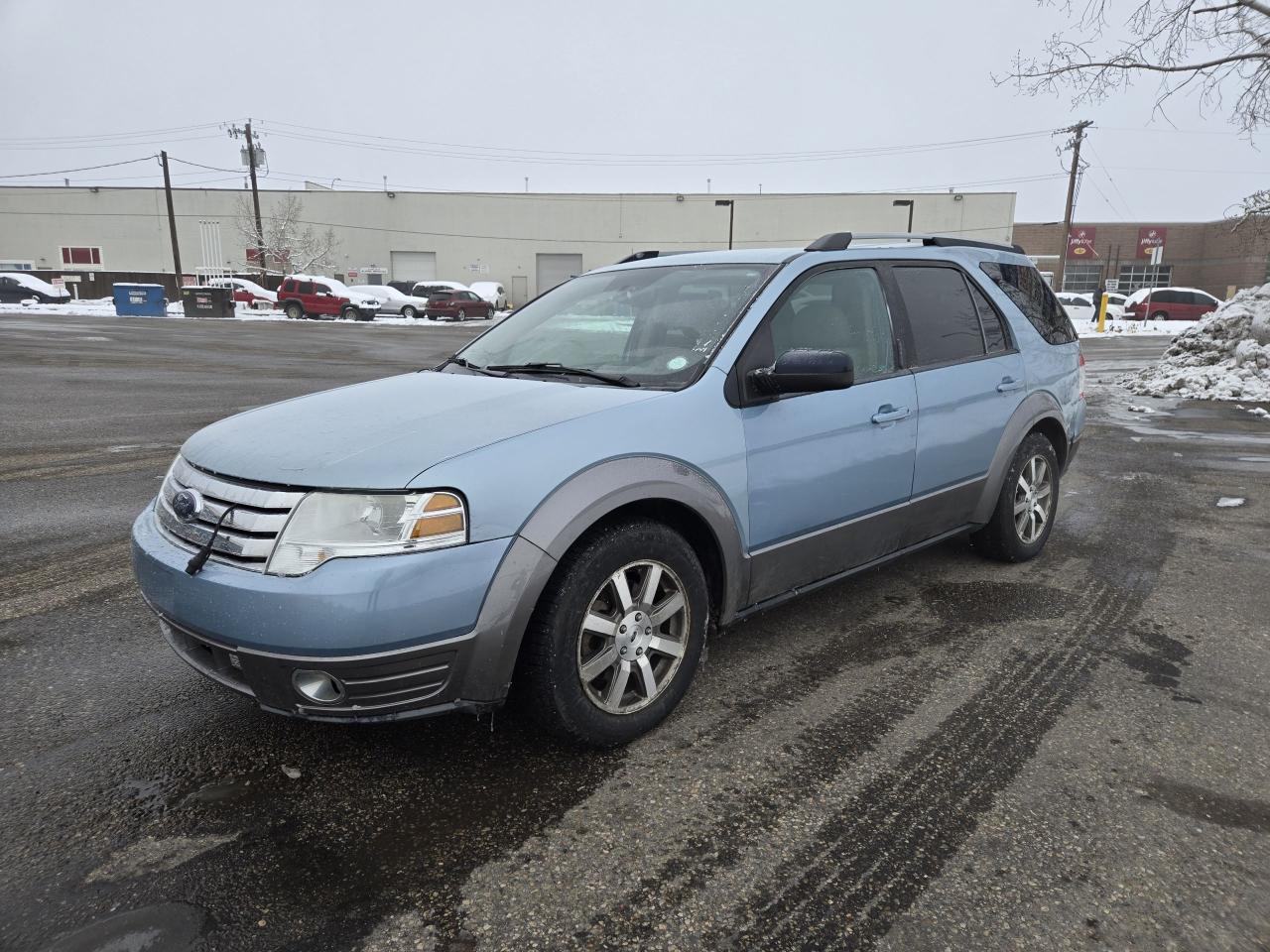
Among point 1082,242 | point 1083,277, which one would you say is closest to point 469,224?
point 1082,242

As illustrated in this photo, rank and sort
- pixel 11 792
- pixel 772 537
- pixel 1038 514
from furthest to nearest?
pixel 1038 514
pixel 772 537
pixel 11 792

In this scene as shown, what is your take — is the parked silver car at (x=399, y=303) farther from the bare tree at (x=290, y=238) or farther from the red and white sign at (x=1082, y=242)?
the red and white sign at (x=1082, y=242)

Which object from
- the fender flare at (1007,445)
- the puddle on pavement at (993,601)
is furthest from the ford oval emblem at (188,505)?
the fender flare at (1007,445)

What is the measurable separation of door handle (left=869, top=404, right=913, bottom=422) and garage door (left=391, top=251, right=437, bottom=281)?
64233 mm

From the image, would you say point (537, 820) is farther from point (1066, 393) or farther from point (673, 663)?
point (1066, 393)

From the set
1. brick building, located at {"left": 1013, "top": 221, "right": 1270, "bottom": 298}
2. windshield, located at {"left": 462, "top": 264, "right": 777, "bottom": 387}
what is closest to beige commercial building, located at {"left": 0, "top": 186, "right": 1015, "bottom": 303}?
brick building, located at {"left": 1013, "top": 221, "right": 1270, "bottom": 298}

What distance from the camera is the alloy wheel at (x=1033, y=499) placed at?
182 inches

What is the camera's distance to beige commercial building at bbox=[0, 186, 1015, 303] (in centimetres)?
6134

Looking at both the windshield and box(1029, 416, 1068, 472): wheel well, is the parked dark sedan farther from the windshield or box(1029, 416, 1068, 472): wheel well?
box(1029, 416, 1068, 472): wheel well

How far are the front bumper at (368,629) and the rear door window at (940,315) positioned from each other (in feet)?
7.89

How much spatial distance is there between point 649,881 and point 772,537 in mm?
1385

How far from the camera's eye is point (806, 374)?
2969mm

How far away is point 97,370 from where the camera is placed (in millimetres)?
13852

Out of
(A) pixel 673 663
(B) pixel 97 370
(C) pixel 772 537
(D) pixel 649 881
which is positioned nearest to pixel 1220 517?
(C) pixel 772 537
